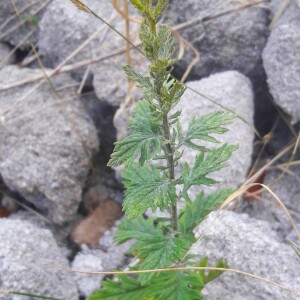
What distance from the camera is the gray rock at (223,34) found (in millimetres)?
2709

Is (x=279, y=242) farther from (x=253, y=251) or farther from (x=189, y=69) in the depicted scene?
(x=189, y=69)

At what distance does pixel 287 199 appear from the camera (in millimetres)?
2506

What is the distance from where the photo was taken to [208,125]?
63.7 inches

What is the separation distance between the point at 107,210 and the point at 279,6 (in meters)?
1.30

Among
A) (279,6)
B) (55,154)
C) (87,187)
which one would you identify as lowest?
(87,187)

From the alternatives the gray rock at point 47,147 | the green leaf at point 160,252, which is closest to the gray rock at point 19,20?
the gray rock at point 47,147

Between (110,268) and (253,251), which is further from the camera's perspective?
(110,268)

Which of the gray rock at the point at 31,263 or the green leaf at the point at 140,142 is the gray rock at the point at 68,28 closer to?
the gray rock at the point at 31,263

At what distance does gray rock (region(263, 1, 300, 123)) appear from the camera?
2422 mm

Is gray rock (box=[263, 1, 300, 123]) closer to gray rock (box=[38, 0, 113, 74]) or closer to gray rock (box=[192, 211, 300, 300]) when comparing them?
gray rock (box=[192, 211, 300, 300])

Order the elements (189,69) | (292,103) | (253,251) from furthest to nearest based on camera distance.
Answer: (189,69) → (292,103) → (253,251)

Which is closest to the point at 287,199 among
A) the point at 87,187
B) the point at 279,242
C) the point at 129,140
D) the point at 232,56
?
the point at 279,242

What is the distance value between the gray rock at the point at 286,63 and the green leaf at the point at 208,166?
84cm

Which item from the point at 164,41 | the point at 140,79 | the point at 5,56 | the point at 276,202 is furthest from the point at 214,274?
the point at 5,56
